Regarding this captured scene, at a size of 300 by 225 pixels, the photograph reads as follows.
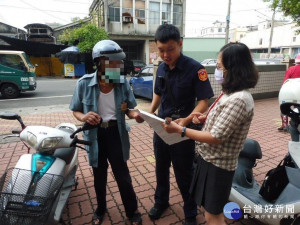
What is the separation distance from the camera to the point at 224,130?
56.7 inches

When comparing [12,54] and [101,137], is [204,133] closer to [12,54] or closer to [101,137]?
[101,137]

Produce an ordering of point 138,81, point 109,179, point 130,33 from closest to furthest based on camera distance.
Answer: point 109,179 → point 138,81 → point 130,33

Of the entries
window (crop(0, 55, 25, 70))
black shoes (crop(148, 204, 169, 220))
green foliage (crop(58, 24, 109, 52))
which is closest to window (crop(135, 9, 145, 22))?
green foliage (crop(58, 24, 109, 52))

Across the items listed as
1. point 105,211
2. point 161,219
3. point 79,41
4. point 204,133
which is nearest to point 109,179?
point 105,211

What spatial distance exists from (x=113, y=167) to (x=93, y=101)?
68 centimetres

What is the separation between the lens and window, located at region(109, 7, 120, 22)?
22.2 m

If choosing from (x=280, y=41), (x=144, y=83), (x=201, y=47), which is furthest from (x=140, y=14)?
(x=280, y=41)

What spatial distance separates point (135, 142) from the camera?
4.59 m

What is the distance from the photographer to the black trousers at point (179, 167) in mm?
2078

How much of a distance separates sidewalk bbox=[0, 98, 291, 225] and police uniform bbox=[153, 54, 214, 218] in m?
0.56

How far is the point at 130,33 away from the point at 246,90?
911 inches

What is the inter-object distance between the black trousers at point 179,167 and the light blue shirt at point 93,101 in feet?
1.21

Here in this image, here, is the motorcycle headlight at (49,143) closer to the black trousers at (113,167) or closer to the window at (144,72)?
the black trousers at (113,167)

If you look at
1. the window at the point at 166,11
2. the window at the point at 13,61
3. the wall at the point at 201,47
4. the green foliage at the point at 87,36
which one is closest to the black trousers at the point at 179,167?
the window at the point at 13,61
